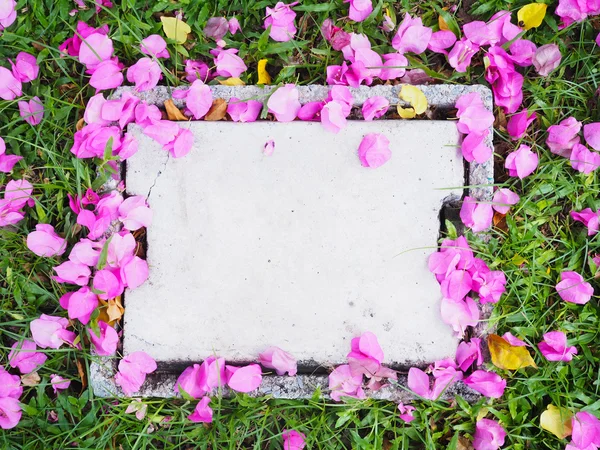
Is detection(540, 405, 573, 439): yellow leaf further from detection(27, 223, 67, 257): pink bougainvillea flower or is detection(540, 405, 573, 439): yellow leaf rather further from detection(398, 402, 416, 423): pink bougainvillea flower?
detection(27, 223, 67, 257): pink bougainvillea flower

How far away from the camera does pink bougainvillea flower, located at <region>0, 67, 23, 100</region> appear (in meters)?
1.98

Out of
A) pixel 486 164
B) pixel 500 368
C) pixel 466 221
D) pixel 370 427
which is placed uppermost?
pixel 486 164

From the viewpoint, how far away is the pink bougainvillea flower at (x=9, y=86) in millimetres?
1984

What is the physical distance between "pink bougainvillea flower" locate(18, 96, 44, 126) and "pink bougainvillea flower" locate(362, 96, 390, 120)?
3.70 feet

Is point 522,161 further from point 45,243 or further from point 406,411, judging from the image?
point 45,243

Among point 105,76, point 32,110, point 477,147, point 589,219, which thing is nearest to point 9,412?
point 32,110

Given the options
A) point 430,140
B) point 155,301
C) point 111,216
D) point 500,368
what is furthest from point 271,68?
point 500,368

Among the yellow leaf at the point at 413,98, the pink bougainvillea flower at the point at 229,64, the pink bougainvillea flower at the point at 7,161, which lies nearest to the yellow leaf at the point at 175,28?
the pink bougainvillea flower at the point at 229,64

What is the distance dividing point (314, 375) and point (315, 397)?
0.24 feet

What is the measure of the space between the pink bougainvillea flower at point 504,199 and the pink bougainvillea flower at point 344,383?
2.35 ft

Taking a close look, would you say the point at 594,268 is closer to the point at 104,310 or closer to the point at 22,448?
the point at 104,310

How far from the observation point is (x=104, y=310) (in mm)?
1855

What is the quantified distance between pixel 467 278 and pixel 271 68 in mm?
996

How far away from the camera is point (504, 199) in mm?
1916
